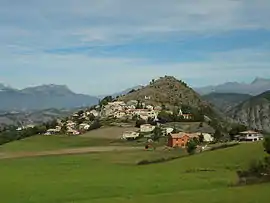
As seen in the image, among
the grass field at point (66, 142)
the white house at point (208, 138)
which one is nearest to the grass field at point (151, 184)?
the grass field at point (66, 142)

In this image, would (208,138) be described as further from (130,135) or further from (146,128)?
(146,128)

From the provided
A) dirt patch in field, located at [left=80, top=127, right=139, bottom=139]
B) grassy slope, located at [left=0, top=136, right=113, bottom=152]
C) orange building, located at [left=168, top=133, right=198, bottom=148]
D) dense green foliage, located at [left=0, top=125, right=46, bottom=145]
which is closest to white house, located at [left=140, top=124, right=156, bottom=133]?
dirt patch in field, located at [left=80, top=127, right=139, bottom=139]

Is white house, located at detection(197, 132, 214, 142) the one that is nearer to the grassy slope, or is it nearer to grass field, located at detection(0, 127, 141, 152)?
grass field, located at detection(0, 127, 141, 152)

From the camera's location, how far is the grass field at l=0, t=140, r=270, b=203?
3838 cm

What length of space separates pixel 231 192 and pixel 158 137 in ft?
324

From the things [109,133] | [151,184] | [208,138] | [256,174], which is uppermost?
[256,174]

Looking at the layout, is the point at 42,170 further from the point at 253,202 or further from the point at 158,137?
the point at 158,137

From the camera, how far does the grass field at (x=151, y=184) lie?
126 ft

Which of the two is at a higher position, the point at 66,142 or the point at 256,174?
the point at 256,174

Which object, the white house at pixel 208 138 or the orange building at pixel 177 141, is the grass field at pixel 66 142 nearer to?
the orange building at pixel 177 141

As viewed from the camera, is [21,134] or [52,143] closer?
[52,143]

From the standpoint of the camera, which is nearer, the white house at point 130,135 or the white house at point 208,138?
the white house at point 208,138

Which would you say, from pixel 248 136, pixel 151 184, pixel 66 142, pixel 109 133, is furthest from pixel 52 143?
pixel 151 184

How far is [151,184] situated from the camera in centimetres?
4925
